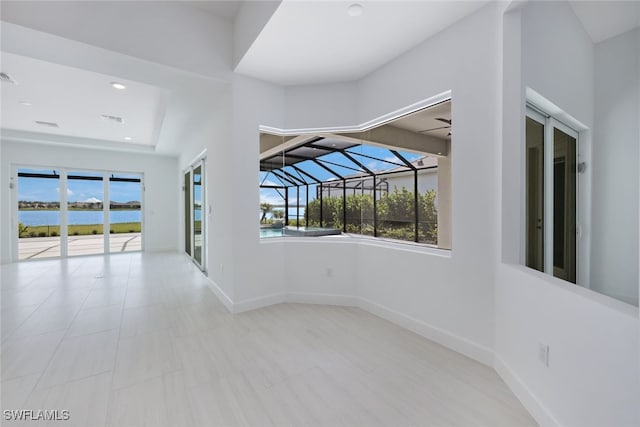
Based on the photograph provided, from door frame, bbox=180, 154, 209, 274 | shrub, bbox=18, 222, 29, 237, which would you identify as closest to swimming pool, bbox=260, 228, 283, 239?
door frame, bbox=180, 154, 209, 274

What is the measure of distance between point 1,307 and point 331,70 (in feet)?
17.0

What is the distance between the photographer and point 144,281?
4.64 metres

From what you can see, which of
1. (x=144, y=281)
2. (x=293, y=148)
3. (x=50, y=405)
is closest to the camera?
(x=50, y=405)

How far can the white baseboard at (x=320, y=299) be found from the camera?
3.45m

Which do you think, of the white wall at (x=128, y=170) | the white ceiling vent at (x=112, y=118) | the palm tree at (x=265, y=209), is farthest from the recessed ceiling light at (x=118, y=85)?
the white wall at (x=128, y=170)

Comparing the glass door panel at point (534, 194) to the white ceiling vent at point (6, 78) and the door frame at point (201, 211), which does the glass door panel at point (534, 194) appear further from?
the white ceiling vent at point (6, 78)

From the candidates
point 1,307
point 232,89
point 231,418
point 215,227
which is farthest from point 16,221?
point 231,418

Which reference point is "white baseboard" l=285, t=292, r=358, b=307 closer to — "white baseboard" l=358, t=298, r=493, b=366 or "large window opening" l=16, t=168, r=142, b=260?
"white baseboard" l=358, t=298, r=493, b=366

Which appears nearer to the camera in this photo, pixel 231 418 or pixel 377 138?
pixel 231 418

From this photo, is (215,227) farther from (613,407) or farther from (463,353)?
(613,407)

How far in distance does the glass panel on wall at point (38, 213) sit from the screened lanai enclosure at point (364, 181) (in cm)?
669

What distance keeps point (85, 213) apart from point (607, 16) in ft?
33.5

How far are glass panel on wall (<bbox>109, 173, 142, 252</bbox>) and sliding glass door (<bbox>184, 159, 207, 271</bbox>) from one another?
64.5 inches

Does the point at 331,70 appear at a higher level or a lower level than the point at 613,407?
higher
